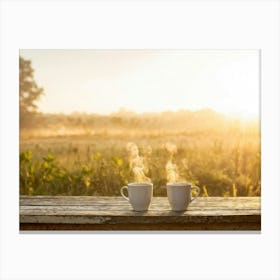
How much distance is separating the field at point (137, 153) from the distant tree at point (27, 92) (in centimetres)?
6

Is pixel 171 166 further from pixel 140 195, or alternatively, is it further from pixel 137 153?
pixel 140 195

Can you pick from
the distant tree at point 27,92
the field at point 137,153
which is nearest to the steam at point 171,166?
the field at point 137,153

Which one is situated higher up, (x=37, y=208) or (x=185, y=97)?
(x=185, y=97)

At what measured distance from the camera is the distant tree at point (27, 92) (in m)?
2.08

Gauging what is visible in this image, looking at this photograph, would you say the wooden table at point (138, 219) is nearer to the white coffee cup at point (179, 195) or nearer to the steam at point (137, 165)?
the white coffee cup at point (179, 195)

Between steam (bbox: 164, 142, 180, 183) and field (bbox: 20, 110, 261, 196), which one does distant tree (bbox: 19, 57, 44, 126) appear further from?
steam (bbox: 164, 142, 180, 183)

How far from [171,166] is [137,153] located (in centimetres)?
17

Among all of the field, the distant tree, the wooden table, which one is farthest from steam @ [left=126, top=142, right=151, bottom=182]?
the wooden table

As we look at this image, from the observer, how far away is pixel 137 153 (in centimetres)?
215

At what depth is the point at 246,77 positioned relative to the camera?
201 centimetres

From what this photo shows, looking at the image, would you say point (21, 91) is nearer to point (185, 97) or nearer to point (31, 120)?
point (31, 120)

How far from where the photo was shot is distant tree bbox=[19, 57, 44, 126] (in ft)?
6.81
